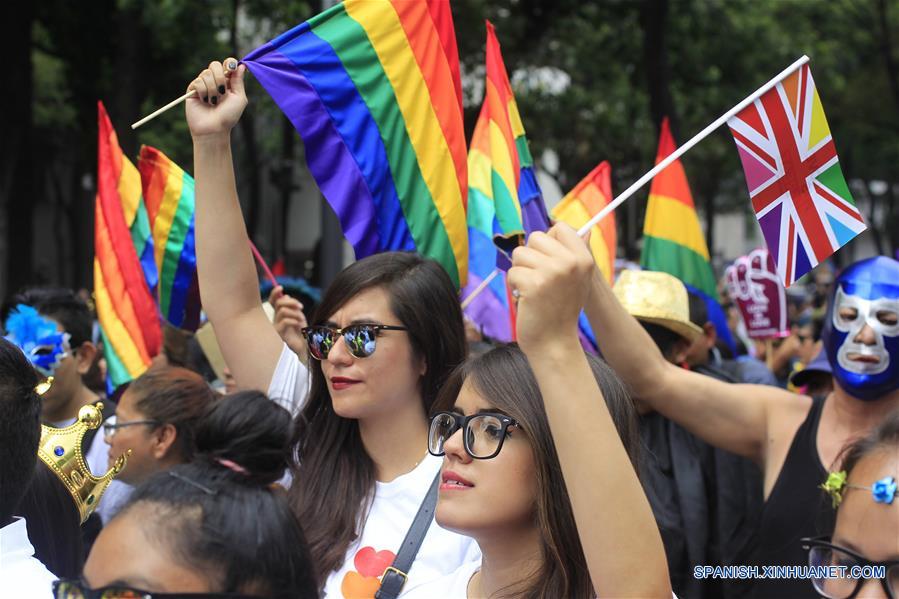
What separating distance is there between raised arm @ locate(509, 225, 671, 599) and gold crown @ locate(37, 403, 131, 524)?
62.0 inches

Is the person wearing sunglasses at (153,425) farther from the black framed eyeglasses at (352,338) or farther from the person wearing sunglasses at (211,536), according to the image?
the person wearing sunglasses at (211,536)

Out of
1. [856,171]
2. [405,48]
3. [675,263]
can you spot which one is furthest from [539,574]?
[856,171]

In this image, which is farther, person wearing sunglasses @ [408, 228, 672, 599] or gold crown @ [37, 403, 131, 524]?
gold crown @ [37, 403, 131, 524]

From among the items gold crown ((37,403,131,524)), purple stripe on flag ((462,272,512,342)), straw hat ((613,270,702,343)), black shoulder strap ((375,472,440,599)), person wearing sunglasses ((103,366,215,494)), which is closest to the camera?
black shoulder strap ((375,472,440,599))

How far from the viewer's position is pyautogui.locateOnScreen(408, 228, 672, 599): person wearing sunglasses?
2.06m

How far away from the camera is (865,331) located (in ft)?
12.9

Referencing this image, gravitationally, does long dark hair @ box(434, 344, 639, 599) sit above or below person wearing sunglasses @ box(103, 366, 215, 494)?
above

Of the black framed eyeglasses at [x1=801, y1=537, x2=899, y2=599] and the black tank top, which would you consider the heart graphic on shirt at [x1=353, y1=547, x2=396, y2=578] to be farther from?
the black tank top

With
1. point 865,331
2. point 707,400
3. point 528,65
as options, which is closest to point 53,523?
point 707,400

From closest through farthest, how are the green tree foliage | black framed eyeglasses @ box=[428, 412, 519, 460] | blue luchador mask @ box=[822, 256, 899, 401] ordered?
black framed eyeglasses @ box=[428, 412, 519, 460] < blue luchador mask @ box=[822, 256, 899, 401] < the green tree foliage

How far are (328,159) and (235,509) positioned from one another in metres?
2.37

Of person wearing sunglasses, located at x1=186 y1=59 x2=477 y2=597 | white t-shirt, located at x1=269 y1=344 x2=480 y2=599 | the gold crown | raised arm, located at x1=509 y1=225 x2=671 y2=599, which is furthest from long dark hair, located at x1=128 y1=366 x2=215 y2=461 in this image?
raised arm, located at x1=509 y1=225 x2=671 y2=599

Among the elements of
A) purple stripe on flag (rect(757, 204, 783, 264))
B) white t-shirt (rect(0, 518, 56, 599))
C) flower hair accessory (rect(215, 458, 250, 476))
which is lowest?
white t-shirt (rect(0, 518, 56, 599))

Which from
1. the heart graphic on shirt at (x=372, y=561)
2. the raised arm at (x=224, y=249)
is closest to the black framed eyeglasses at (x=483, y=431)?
the heart graphic on shirt at (x=372, y=561)
